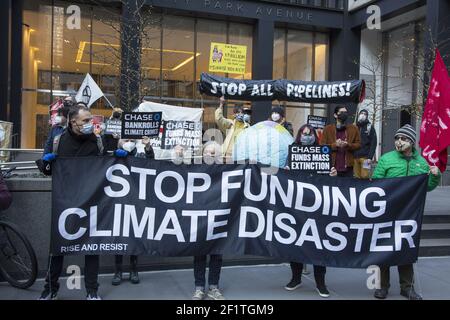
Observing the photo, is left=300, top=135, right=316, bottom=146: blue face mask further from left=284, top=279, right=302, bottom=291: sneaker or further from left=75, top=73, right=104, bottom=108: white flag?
left=75, top=73, right=104, bottom=108: white flag

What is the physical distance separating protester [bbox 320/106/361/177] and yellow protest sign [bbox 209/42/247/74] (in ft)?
21.4

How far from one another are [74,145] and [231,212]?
190 cm

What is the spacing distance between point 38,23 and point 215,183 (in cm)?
1513

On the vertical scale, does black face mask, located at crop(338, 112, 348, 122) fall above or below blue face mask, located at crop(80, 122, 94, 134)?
above

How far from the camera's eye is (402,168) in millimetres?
5539

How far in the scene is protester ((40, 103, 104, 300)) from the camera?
4914 millimetres

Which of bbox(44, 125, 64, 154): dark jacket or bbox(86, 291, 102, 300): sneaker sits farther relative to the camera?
bbox(44, 125, 64, 154): dark jacket

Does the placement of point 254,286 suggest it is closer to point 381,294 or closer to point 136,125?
point 381,294

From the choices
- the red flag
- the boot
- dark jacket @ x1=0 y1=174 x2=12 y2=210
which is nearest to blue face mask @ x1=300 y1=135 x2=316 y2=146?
the red flag

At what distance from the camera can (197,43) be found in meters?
19.8

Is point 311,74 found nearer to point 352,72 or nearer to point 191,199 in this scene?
point 352,72

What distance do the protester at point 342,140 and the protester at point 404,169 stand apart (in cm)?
230

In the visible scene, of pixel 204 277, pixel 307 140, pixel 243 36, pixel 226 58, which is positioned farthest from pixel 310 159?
pixel 243 36
